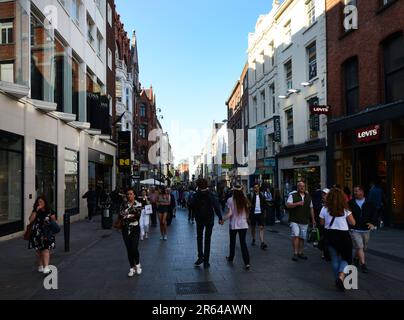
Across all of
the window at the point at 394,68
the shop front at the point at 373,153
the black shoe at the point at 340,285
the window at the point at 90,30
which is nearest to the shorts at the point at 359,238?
the black shoe at the point at 340,285

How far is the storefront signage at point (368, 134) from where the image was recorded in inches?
649

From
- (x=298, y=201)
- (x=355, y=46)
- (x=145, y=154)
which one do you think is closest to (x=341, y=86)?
(x=355, y=46)

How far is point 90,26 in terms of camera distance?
26.4m

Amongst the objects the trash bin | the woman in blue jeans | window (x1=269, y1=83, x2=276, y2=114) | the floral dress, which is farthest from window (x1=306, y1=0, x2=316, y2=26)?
the floral dress

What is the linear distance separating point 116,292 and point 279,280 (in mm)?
2721

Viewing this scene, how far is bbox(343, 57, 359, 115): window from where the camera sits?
753 inches

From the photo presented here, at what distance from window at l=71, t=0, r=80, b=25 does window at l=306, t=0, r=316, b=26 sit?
1263 cm

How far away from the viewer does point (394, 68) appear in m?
16.2

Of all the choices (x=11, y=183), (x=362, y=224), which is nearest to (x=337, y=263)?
(x=362, y=224)

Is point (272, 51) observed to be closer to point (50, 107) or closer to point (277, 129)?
point (277, 129)

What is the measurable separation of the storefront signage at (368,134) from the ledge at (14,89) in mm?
12693

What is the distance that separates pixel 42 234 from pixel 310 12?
20792mm

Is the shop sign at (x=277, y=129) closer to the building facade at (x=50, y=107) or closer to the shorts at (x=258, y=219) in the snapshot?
the building facade at (x=50, y=107)

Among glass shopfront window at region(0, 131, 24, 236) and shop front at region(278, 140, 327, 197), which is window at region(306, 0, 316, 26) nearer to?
shop front at region(278, 140, 327, 197)
